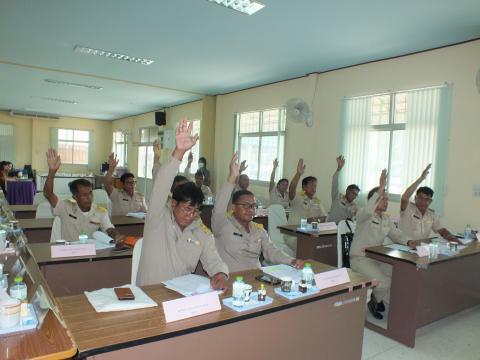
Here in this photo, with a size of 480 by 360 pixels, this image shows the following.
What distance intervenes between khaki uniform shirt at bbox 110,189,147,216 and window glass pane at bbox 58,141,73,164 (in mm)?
11616

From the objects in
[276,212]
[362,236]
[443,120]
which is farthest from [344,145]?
[362,236]

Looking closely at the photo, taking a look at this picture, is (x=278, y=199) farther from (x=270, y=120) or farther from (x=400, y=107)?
(x=400, y=107)

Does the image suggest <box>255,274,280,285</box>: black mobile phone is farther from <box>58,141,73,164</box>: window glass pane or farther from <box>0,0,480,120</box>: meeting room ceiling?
<box>58,141,73,164</box>: window glass pane

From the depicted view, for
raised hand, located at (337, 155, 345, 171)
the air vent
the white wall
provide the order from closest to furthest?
1. the white wall
2. raised hand, located at (337, 155, 345, 171)
3. the air vent

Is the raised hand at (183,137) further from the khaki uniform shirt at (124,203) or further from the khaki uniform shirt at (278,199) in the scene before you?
the khaki uniform shirt at (278,199)

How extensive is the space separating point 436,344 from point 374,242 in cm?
96

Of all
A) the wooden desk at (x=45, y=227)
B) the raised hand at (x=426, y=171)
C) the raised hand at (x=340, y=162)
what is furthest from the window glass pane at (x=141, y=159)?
the raised hand at (x=426, y=171)

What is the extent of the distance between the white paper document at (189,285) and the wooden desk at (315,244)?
210 centimetres

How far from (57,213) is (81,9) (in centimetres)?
226

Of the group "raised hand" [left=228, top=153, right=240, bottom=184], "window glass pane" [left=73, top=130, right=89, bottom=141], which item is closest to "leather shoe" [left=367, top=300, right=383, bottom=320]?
"raised hand" [left=228, top=153, right=240, bottom=184]

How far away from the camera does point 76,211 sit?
11.0ft

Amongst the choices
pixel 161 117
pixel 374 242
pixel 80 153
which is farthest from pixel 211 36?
pixel 80 153

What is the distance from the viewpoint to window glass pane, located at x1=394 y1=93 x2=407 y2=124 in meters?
5.16

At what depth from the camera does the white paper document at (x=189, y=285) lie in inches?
73.4
